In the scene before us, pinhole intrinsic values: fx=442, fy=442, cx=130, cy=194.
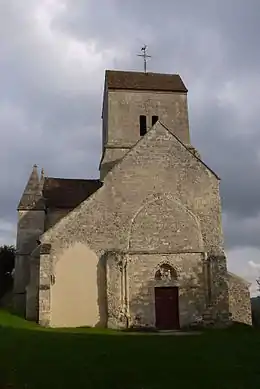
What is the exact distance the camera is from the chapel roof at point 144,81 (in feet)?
104

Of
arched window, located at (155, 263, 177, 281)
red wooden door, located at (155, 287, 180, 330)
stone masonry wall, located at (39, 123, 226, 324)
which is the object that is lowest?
red wooden door, located at (155, 287, 180, 330)

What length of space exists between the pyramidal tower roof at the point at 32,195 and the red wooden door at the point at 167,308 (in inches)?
432

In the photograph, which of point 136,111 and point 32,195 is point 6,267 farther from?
point 136,111

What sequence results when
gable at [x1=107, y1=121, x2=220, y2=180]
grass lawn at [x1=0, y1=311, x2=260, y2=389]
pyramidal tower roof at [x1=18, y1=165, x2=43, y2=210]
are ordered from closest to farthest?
grass lawn at [x1=0, y1=311, x2=260, y2=389] < gable at [x1=107, y1=121, x2=220, y2=180] < pyramidal tower roof at [x1=18, y1=165, x2=43, y2=210]

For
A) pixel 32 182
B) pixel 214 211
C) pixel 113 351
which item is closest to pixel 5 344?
pixel 113 351

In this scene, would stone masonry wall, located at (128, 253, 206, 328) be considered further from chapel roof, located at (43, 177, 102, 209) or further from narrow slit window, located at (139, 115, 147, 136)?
narrow slit window, located at (139, 115, 147, 136)

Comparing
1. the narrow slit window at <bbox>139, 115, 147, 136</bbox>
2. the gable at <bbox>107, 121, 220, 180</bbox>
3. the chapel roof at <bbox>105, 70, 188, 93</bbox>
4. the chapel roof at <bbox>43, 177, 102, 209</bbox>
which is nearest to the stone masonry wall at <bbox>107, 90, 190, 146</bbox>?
the narrow slit window at <bbox>139, 115, 147, 136</bbox>

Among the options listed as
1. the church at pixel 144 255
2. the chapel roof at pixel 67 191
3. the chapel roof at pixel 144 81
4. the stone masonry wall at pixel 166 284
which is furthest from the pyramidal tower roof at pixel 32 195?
the stone masonry wall at pixel 166 284

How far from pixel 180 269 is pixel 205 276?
132cm

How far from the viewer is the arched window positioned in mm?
22703

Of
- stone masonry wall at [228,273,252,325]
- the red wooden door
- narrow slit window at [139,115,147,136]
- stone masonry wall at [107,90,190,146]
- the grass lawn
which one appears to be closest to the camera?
the grass lawn

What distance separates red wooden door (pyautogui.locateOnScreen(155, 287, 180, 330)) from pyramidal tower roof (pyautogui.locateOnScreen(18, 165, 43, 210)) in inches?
432

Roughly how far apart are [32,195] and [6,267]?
430 inches

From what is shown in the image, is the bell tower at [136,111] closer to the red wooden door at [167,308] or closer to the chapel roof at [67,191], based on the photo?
the chapel roof at [67,191]
